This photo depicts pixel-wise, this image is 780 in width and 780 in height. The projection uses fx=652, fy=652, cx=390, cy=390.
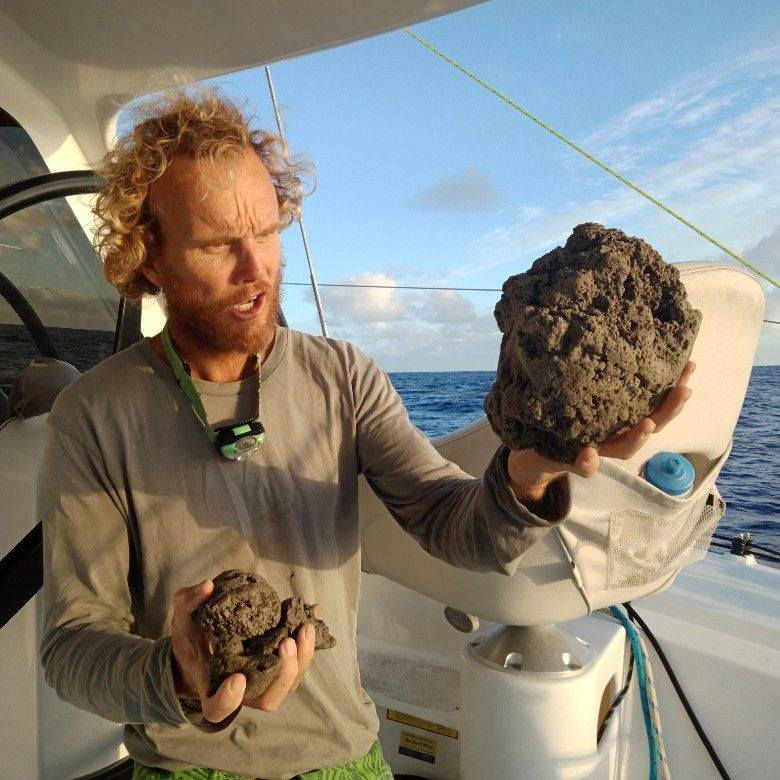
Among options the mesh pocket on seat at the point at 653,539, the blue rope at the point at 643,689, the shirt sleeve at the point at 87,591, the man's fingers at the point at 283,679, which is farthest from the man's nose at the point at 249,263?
the blue rope at the point at 643,689

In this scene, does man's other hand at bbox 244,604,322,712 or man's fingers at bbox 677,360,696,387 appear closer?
man's other hand at bbox 244,604,322,712

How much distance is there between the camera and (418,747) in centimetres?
210

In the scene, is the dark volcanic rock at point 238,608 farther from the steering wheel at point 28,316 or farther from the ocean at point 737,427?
the steering wheel at point 28,316

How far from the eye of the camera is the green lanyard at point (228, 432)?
126cm

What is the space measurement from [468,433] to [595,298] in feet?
2.07

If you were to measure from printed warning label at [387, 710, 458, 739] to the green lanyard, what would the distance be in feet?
4.12

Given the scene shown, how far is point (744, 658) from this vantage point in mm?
1842

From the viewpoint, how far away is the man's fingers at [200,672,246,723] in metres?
0.86

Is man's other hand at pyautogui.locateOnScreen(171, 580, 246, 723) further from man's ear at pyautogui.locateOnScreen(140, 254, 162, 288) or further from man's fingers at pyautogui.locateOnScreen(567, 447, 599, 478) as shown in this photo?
man's ear at pyautogui.locateOnScreen(140, 254, 162, 288)

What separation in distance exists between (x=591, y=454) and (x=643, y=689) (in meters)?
1.13

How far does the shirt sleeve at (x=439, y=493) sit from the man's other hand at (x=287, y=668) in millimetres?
379

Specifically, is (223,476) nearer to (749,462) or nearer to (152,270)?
(152,270)

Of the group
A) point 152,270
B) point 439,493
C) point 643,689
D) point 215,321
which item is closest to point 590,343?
point 439,493

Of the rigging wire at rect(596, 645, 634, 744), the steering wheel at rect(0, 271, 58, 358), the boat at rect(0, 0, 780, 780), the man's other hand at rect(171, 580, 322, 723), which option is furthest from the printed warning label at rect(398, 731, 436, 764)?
the steering wheel at rect(0, 271, 58, 358)
